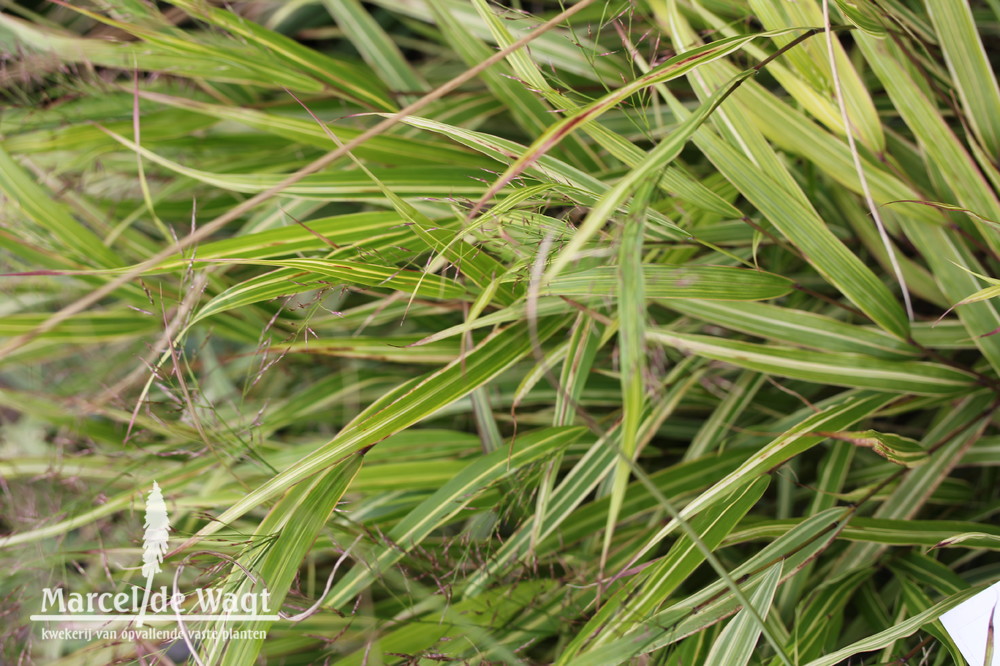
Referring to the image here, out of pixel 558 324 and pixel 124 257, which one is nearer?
pixel 558 324

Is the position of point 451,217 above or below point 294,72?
below

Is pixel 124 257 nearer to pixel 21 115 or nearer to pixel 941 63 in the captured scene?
pixel 21 115

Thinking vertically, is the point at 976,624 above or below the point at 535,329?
below

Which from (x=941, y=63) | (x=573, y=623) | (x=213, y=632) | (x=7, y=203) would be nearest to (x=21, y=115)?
(x=7, y=203)
